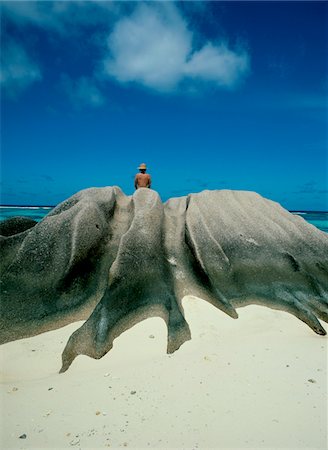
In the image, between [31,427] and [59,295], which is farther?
[59,295]

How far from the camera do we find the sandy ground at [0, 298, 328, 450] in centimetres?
177

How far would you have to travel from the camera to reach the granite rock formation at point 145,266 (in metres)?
2.90

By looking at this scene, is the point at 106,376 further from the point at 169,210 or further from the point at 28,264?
the point at 169,210

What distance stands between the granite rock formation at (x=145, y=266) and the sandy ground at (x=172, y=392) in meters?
0.16

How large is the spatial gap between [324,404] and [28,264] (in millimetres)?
2842

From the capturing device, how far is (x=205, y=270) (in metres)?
3.42

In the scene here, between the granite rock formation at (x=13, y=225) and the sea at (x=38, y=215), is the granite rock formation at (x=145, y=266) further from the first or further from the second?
the sea at (x=38, y=215)

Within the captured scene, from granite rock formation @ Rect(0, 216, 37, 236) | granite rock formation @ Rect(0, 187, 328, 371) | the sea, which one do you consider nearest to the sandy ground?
granite rock formation @ Rect(0, 187, 328, 371)

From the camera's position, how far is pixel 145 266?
3178 millimetres

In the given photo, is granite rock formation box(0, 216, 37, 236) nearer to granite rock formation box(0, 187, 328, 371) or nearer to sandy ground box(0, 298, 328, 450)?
granite rock formation box(0, 187, 328, 371)

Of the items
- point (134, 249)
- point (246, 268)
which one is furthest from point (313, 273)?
point (134, 249)

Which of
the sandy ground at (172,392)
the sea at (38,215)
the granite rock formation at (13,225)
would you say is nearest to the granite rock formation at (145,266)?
the sandy ground at (172,392)

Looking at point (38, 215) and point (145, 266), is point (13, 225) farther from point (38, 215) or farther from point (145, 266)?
Result: point (38, 215)

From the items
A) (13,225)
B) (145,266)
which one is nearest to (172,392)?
(145,266)
